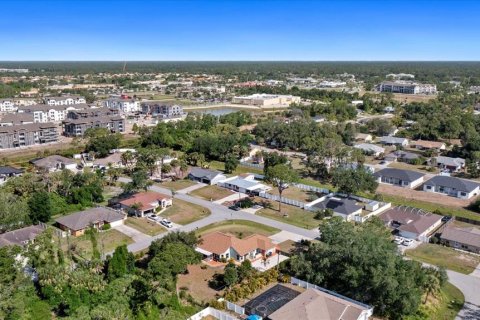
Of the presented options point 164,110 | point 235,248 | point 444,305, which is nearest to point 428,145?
point 444,305

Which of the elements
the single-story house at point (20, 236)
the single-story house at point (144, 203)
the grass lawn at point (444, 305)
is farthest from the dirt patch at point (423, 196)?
the single-story house at point (20, 236)

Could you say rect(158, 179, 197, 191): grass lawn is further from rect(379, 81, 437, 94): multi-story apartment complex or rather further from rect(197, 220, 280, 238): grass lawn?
rect(379, 81, 437, 94): multi-story apartment complex

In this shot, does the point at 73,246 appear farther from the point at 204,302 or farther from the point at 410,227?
the point at 410,227

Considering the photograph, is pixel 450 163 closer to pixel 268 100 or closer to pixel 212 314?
pixel 212 314

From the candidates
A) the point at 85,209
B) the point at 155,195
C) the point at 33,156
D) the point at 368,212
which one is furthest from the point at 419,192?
the point at 33,156

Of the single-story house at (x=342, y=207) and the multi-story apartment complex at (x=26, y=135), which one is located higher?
the multi-story apartment complex at (x=26, y=135)

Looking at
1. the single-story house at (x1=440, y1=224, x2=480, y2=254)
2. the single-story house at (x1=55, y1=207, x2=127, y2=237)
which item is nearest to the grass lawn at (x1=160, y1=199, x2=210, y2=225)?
the single-story house at (x1=55, y1=207, x2=127, y2=237)

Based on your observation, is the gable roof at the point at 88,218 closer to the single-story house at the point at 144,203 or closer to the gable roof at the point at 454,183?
the single-story house at the point at 144,203
